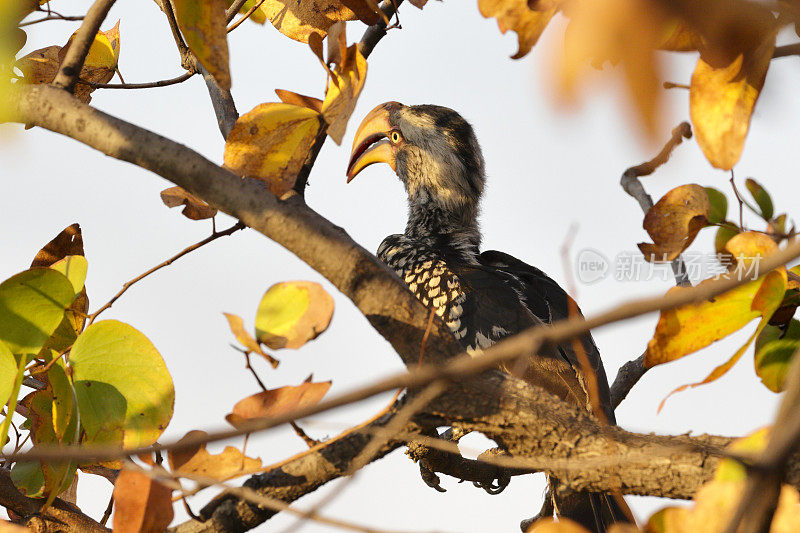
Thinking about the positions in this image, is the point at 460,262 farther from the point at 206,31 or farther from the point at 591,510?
Answer: the point at 206,31

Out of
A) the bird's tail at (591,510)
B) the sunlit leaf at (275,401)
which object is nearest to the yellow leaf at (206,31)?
the sunlit leaf at (275,401)

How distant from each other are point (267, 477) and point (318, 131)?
0.63 m

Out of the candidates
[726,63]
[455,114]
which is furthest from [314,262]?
[455,114]

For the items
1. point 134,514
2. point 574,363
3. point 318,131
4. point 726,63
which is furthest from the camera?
point 574,363

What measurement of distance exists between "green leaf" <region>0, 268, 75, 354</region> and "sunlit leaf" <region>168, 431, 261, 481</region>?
0.98 ft

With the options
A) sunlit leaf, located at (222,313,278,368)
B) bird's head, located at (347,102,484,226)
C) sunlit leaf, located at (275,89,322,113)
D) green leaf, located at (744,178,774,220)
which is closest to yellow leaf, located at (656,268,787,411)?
green leaf, located at (744,178,774,220)

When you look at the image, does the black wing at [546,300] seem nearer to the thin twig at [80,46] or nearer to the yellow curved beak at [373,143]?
the yellow curved beak at [373,143]

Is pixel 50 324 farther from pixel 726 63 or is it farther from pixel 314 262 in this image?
pixel 726 63

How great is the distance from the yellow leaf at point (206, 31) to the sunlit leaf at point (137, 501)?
62cm

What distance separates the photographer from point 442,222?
144 inches

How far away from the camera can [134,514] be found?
120cm

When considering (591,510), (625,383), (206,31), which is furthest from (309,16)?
(625,383)

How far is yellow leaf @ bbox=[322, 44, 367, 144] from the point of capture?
4.07 feet

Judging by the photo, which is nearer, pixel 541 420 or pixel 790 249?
pixel 790 249
